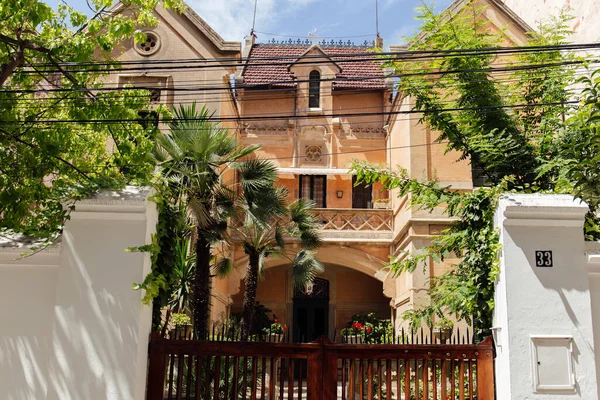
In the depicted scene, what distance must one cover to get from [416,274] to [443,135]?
336 inches

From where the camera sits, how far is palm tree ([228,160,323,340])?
1388cm

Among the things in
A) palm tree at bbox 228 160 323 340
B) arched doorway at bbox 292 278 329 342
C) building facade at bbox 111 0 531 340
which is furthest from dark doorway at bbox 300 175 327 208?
palm tree at bbox 228 160 323 340

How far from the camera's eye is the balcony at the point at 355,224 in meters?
20.8

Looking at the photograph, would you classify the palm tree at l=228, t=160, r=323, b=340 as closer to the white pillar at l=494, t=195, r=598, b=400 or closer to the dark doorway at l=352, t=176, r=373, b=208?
the dark doorway at l=352, t=176, r=373, b=208

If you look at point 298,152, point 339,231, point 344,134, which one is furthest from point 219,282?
point 344,134

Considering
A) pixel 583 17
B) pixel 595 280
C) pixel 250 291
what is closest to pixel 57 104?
pixel 250 291

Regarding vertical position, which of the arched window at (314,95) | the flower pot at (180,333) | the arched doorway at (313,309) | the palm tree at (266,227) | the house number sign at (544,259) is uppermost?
the arched window at (314,95)

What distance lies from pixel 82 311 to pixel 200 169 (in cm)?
677

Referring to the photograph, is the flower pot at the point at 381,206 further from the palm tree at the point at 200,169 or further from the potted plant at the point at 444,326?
the palm tree at the point at 200,169

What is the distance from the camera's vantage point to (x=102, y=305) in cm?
588

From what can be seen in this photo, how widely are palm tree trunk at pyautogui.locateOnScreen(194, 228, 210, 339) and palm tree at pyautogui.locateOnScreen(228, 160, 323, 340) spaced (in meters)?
1.18

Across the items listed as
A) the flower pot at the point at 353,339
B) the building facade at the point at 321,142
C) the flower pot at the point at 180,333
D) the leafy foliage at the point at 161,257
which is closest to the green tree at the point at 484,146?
the flower pot at the point at 353,339

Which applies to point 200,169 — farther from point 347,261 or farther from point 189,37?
point 189,37

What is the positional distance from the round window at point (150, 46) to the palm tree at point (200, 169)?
28.7 ft
